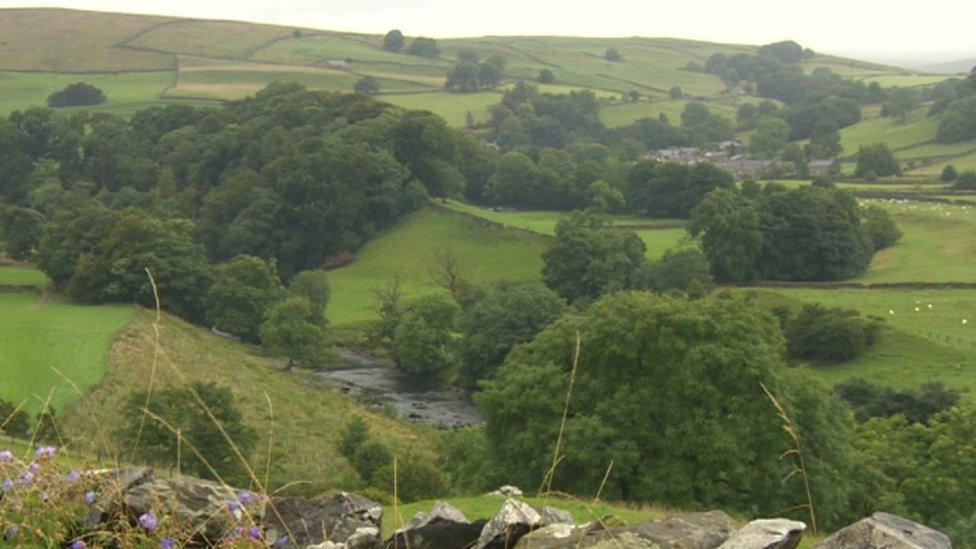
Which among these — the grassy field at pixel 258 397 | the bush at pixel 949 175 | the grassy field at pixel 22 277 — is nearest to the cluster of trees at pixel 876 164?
the bush at pixel 949 175

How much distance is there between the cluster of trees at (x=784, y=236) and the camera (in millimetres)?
81125

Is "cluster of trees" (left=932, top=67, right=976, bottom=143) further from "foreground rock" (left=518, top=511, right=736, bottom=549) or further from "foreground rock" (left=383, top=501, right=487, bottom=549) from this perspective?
"foreground rock" (left=383, top=501, right=487, bottom=549)

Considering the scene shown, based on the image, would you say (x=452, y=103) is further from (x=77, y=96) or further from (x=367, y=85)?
(x=77, y=96)

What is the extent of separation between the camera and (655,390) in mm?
30906

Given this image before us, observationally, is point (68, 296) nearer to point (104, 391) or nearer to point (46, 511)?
point (104, 391)

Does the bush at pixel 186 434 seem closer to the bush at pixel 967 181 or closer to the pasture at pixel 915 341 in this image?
the pasture at pixel 915 341

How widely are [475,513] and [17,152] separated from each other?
377 ft

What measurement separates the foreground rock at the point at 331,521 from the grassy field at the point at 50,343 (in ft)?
104

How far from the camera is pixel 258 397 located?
51.5 meters

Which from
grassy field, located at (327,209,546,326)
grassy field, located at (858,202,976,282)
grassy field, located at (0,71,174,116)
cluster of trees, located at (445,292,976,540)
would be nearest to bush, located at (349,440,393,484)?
cluster of trees, located at (445,292,976,540)

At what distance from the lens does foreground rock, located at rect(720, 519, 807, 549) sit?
9922 millimetres

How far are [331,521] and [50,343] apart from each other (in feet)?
157

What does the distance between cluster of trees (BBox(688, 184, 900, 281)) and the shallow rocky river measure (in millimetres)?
28682

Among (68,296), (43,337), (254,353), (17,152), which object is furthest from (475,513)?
(17,152)
